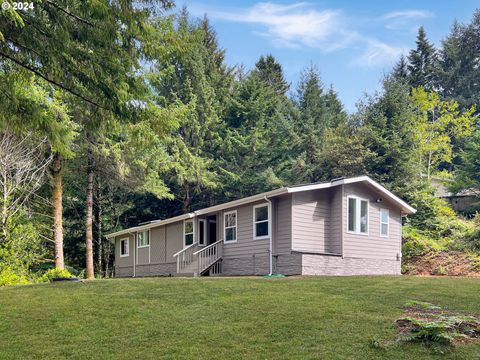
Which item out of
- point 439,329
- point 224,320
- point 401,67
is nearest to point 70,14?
point 224,320

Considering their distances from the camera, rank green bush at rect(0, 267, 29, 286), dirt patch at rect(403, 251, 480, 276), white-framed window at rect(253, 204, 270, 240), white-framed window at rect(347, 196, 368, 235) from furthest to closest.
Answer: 1. dirt patch at rect(403, 251, 480, 276)
2. white-framed window at rect(347, 196, 368, 235)
3. white-framed window at rect(253, 204, 270, 240)
4. green bush at rect(0, 267, 29, 286)

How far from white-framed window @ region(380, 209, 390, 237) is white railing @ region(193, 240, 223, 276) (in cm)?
632

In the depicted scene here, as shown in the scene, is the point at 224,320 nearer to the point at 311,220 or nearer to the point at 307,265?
the point at 307,265

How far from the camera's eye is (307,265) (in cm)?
1510

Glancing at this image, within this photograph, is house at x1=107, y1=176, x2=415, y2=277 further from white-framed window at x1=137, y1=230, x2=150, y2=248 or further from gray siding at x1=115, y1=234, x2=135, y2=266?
gray siding at x1=115, y1=234, x2=135, y2=266

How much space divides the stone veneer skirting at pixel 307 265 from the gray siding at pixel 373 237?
27cm

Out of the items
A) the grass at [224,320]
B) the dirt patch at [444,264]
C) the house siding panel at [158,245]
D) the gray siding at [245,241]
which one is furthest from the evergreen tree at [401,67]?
the grass at [224,320]

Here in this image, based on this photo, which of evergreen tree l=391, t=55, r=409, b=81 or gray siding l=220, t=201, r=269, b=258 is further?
evergreen tree l=391, t=55, r=409, b=81

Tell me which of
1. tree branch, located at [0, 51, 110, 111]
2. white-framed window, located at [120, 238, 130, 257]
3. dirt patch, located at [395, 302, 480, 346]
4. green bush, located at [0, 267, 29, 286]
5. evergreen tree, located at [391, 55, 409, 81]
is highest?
evergreen tree, located at [391, 55, 409, 81]

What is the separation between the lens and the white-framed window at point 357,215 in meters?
16.9

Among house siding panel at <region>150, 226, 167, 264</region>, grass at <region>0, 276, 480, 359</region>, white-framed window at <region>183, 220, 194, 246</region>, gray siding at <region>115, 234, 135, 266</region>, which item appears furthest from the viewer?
gray siding at <region>115, 234, 135, 266</region>

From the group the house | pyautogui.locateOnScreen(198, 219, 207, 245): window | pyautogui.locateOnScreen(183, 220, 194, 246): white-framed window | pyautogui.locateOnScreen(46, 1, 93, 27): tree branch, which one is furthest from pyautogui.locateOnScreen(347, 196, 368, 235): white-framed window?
pyautogui.locateOnScreen(46, 1, 93, 27): tree branch

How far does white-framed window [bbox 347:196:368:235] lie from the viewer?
1688 cm

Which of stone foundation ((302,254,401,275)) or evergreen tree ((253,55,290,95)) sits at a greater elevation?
evergreen tree ((253,55,290,95))
